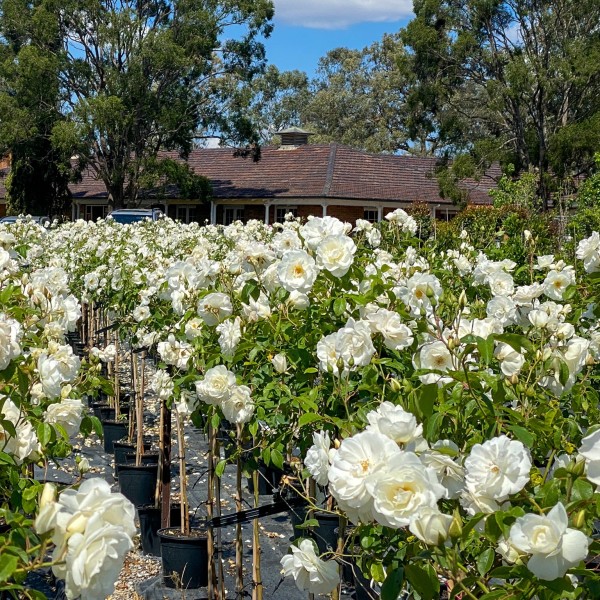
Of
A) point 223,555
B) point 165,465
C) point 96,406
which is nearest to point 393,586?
point 223,555

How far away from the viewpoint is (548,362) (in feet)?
7.80

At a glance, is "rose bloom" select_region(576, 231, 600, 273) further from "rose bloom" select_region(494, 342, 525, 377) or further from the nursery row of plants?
"rose bloom" select_region(494, 342, 525, 377)

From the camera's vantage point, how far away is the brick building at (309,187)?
32.5m

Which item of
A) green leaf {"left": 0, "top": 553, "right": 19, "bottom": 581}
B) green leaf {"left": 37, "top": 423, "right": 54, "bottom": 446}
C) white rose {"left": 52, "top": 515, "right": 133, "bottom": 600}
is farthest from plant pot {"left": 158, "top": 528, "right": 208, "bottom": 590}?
white rose {"left": 52, "top": 515, "right": 133, "bottom": 600}

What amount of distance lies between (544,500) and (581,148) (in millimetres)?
26378

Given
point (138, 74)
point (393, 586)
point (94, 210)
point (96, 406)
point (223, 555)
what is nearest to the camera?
point (393, 586)

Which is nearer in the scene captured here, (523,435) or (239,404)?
(523,435)

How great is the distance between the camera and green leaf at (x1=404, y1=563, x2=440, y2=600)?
1550 mm

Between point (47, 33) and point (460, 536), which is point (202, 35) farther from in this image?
point (460, 536)

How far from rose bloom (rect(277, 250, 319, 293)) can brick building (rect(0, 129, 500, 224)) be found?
28732mm

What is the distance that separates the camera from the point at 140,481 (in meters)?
6.20

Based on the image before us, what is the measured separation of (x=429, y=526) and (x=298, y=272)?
136 centimetres

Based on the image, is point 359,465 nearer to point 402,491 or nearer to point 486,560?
point 402,491

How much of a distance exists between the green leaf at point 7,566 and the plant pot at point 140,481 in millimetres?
4840
